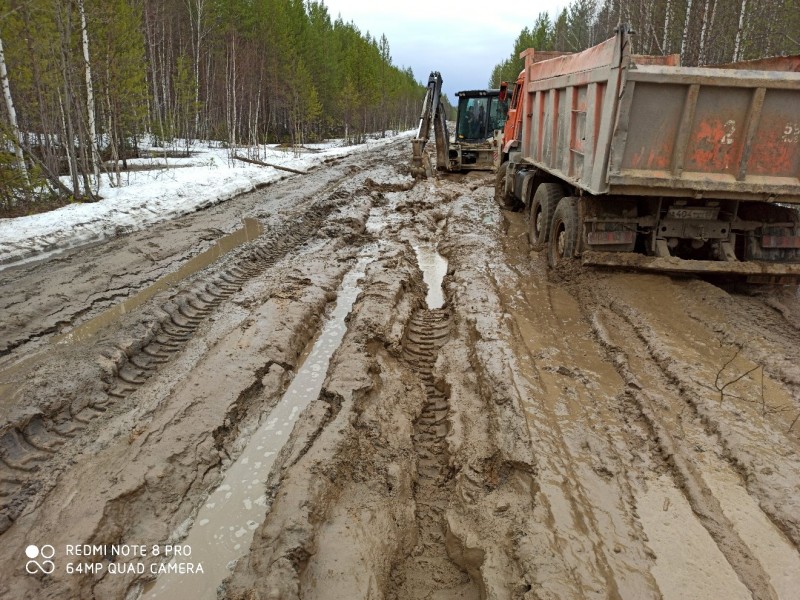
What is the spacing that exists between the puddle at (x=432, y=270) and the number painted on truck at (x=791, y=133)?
419cm

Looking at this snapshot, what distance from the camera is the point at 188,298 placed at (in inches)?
238

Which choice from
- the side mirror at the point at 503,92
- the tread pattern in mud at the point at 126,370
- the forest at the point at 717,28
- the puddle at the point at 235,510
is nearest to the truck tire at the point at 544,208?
the tread pattern in mud at the point at 126,370

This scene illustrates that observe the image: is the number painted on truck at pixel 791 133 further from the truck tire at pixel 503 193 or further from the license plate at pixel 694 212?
the truck tire at pixel 503 193

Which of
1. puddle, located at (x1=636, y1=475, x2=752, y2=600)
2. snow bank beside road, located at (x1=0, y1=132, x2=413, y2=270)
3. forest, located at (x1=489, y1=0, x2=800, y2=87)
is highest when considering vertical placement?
A: forest, located at (x1=489, y1=0, x2=800, y2=87)

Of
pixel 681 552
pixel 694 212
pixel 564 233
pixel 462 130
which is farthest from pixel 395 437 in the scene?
pixel 462 130

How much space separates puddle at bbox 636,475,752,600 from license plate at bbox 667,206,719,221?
4027 millimetres

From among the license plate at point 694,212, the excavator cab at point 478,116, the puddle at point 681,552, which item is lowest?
the puddle at point 681,552

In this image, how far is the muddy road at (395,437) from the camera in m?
2.67

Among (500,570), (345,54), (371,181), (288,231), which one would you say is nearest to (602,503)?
(500,570)

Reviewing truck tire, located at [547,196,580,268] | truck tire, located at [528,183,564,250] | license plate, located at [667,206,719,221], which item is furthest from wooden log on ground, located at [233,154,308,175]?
license plate, located at [667,206,719,221]

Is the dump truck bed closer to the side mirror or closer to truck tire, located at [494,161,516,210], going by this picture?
truck tire, located at [494,161,516,210]

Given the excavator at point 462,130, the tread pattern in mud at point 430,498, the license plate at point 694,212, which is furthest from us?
the excavator at point 462,130

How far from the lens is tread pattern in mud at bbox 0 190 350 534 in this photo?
10.6ft

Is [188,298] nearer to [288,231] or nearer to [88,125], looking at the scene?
[288,231]
